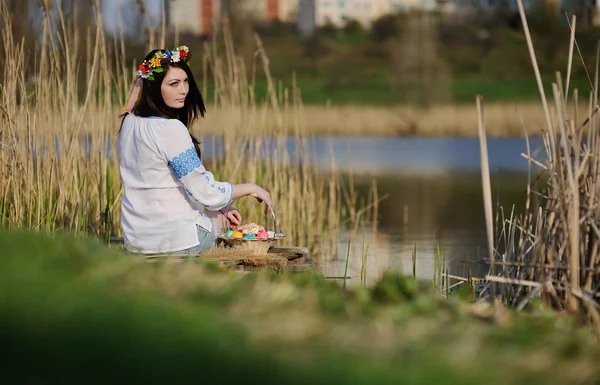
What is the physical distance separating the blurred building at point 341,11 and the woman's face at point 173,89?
37.6 metres

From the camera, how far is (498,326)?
3.51 metres

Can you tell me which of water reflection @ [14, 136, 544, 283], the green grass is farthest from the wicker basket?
the green grass

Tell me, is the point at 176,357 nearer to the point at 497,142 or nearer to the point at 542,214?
the point at 542,214

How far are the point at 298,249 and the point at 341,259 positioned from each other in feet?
7.81

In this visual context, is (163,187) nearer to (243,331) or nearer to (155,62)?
(155,62)

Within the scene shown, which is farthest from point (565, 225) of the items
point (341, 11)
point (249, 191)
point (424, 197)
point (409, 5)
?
point (341, 11)

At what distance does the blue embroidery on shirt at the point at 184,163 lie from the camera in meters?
4.65

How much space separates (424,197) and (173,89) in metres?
7.42

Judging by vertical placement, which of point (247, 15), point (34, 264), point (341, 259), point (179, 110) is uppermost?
point (247, 15)

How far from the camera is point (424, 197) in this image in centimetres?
1203

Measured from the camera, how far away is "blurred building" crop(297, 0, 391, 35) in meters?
42.6

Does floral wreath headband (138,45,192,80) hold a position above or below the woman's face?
above

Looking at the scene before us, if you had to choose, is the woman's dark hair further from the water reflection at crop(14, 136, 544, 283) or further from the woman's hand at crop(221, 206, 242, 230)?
the water reflection at crop(14, 136, 544, 283)

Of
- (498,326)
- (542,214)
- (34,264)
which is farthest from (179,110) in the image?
(498,326)
